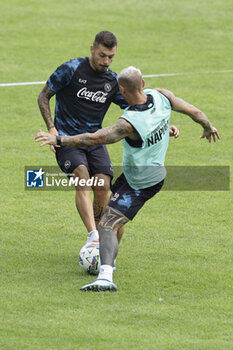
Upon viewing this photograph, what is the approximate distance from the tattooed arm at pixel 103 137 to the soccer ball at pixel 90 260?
1.53 metres

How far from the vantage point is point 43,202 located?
12688 millimetres

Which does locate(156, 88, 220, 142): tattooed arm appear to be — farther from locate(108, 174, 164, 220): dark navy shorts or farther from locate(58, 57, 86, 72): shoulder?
locate(58, 57, 86, 72): shoulder

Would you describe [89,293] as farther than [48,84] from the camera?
No

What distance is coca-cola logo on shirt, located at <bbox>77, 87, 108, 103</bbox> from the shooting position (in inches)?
399

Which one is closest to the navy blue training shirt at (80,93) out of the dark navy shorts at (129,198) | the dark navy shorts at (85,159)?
the dark navy shorts at (85,159)

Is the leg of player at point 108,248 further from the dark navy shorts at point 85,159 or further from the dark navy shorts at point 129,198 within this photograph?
the dark navy shorts at point 85,159

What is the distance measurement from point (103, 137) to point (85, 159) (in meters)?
1.55

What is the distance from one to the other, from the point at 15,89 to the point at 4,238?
8.41 meters

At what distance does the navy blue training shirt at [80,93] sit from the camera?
1011 cm

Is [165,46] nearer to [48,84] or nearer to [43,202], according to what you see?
[43,202]

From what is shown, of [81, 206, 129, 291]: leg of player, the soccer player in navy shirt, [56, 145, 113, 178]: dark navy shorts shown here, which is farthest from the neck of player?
[56, 145, 113, 178]: dark navy shorts

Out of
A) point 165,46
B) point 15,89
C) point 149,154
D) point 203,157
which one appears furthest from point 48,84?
point 165,46

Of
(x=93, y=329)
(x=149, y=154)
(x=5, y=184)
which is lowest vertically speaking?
(x=5, y=184)

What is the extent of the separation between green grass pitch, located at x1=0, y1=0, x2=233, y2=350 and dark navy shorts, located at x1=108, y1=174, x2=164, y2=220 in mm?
840
